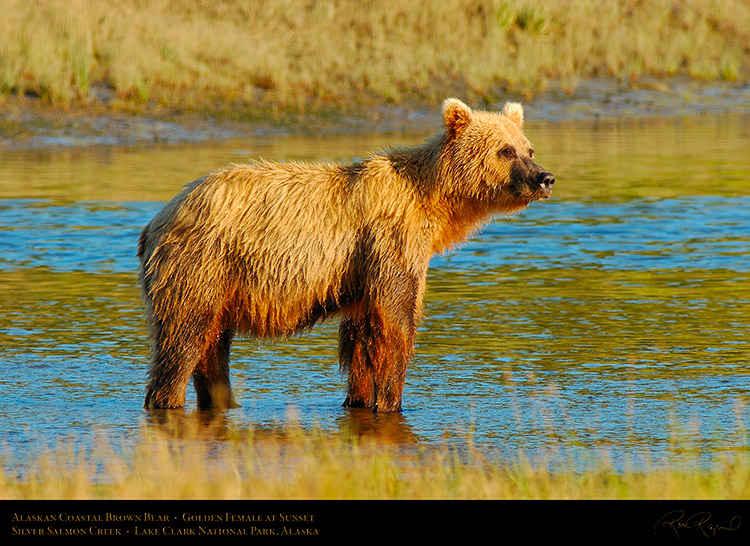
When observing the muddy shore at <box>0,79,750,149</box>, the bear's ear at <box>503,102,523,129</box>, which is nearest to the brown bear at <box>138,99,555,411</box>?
the bear's ear at <box>503,102,523,129</box>

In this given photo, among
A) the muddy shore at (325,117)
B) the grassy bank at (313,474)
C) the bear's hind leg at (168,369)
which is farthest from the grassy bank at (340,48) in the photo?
the grassy bank at (313,474)

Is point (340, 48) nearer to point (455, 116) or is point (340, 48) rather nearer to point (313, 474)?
point (455, 116)

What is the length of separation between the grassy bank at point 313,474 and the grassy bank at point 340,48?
1623 cm

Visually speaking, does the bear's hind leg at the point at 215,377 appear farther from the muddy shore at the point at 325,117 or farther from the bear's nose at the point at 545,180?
the muddy shore at the point at 325,117

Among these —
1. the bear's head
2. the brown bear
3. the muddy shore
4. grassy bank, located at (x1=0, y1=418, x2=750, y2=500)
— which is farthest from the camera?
the muddy shore

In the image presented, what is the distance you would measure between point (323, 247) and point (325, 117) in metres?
17.4

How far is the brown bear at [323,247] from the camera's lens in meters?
7.66

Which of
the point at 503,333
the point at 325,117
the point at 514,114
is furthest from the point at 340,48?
the point at 514,114

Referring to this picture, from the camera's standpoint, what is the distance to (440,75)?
90.2 ft

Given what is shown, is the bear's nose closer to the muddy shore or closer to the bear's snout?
the bear's snout

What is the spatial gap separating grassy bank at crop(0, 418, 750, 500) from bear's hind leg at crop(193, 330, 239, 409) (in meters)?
0.49

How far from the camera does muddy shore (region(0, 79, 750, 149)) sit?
71.7 ft

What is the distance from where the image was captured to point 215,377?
8.11 m

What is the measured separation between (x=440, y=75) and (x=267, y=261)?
2036 cm
